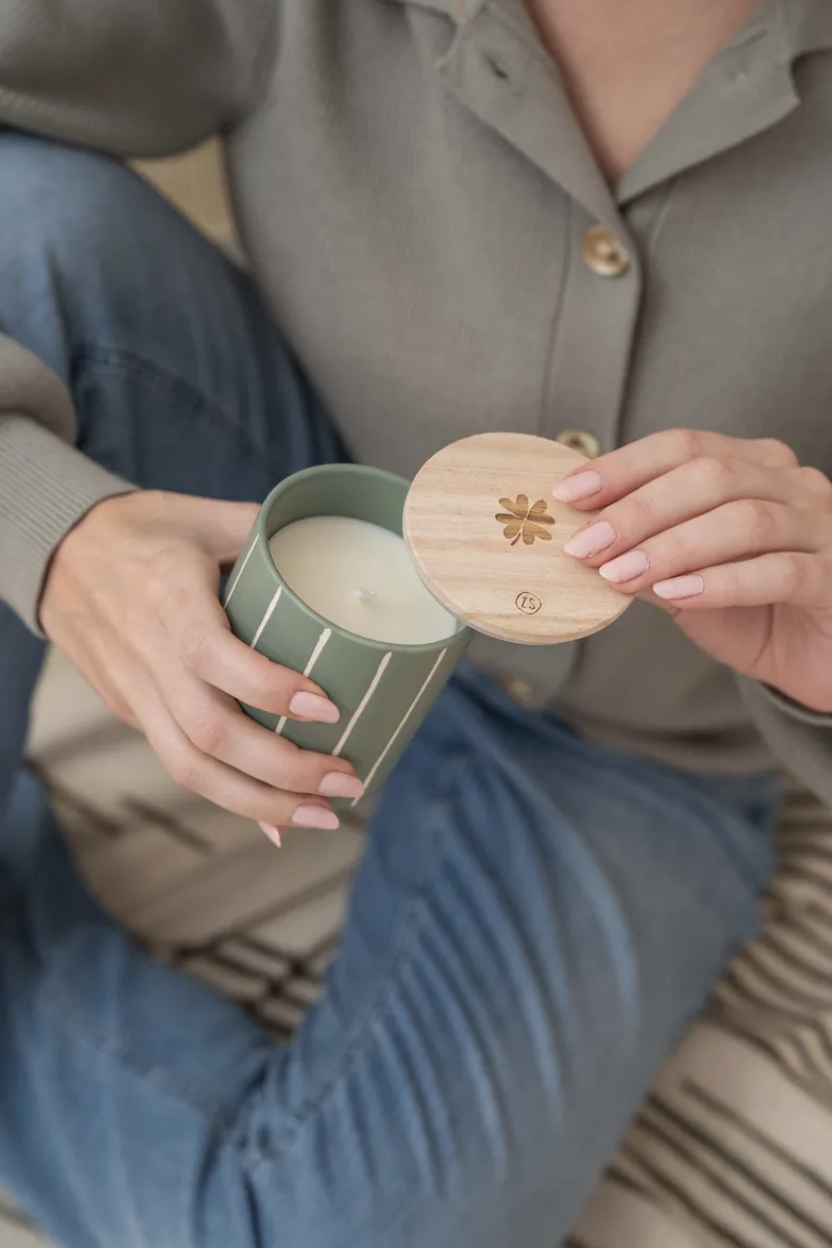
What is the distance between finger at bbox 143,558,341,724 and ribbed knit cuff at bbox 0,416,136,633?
3.3 inches

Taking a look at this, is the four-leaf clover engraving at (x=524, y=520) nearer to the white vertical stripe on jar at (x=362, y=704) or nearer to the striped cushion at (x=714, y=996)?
the white vertical stripe on jar at (x=362, y=704)

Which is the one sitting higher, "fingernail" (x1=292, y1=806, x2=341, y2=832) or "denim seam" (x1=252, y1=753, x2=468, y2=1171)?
"fingernail" (x1=292, y1=806, x2=341, y2=832)

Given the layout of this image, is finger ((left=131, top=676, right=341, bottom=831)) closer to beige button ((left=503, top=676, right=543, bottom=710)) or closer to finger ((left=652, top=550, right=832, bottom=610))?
finger ((left=652, top=550, right=832, bottom=610))

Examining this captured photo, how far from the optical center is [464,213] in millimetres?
605

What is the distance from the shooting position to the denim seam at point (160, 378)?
660 millimetres

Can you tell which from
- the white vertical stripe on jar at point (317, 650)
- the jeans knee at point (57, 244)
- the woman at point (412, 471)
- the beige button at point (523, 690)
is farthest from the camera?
the beige button at point (523, 690)

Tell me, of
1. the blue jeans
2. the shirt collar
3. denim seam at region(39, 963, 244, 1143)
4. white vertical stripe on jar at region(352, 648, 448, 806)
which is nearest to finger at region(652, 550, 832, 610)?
white vertical stripe on jar at region(352, 648, 448, 806)

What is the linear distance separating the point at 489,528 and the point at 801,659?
0.23 meters

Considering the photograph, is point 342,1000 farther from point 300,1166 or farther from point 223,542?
point 223,542

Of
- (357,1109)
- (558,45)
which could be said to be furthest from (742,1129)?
(558,45)

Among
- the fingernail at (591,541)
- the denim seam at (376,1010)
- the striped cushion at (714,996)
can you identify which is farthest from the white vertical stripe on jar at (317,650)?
the striped cushion at (714,996)

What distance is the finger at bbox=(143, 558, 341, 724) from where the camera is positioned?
0.44 m

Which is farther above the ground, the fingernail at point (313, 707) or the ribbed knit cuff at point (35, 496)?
Answer: the fingernail at point (313, 707)

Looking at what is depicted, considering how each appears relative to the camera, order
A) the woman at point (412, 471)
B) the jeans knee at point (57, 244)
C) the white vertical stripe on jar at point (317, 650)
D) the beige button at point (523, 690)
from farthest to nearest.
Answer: the beige button at point (523, 690)
the jeans knee at point (57, 244)
the woman at point (412, 471)
the white vertical stripe on jar at point (317, 650)
